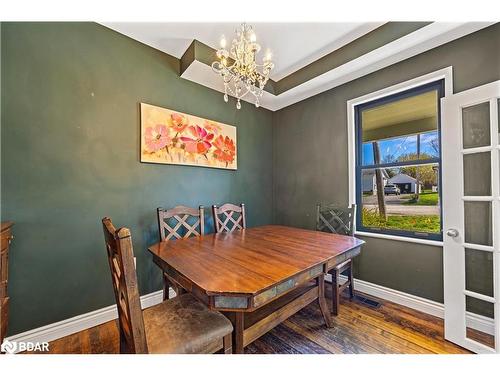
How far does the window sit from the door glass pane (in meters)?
0.58

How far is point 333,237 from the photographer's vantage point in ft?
6.33

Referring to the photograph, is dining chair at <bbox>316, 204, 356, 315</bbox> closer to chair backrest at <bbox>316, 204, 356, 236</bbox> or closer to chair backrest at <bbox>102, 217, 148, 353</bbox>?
chair backrest at <bbox>316, 204, 356, 236</bbox>

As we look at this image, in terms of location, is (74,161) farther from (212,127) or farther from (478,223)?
(478,223)

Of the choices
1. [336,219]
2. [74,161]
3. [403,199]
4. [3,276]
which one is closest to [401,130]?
[403,199]

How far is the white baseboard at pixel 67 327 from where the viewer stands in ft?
4.98

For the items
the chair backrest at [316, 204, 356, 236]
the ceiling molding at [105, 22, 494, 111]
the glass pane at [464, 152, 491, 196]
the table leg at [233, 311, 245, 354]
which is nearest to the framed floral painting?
the ceiling molding at [105, 22, 494, 111]

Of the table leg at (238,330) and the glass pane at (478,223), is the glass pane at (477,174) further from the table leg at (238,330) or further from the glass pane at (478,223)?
the table leg at (238,330)

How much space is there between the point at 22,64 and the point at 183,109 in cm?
126

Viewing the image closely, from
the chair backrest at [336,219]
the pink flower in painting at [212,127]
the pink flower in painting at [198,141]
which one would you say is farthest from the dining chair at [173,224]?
the chair backrest at [336,219]

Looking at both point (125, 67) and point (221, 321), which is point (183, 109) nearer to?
point (125, 67)

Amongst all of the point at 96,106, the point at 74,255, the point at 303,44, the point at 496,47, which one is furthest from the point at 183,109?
the point at 496,47

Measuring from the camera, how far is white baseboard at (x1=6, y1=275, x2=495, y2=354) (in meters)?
1.55
